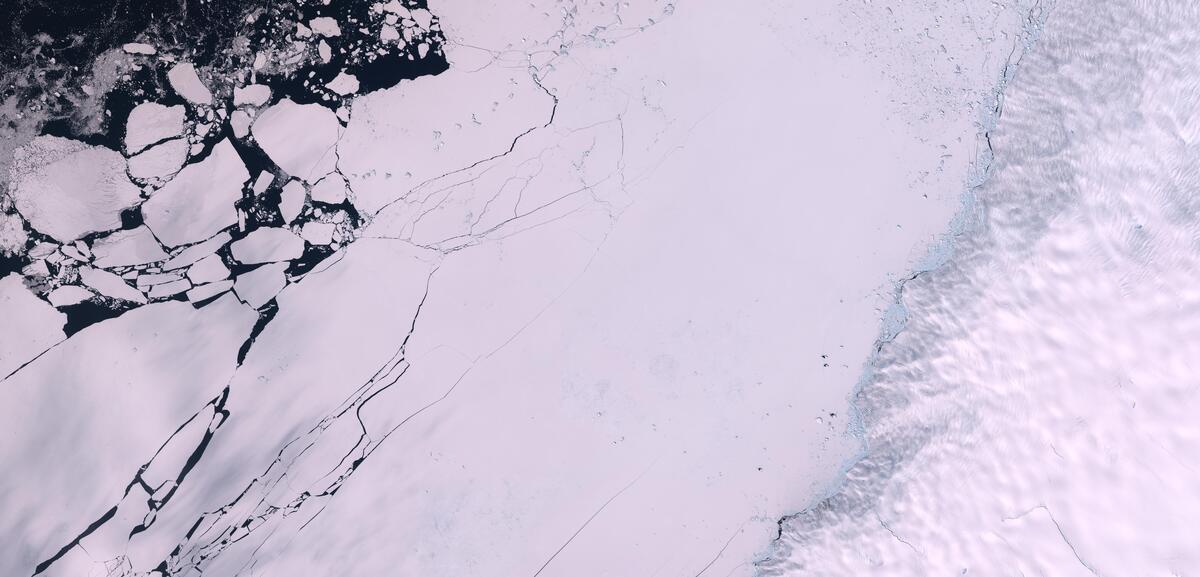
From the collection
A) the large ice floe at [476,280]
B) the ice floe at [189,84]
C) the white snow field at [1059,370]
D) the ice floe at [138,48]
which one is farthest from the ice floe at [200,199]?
the white snow field at [1059,370]

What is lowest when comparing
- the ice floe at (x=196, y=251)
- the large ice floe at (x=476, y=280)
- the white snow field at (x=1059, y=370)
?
the white snow field at (x=1059, y=370)

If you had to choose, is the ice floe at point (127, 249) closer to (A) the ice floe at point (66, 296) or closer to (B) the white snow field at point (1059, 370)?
(A) the ice floe at point (66, 296)

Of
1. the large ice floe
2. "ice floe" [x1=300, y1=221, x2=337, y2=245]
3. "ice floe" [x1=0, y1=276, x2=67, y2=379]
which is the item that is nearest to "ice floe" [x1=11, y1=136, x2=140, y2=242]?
the large ice floe

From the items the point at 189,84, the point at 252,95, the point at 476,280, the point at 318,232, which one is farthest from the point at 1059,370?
the point at 189,84

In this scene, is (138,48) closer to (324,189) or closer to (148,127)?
(148,127)

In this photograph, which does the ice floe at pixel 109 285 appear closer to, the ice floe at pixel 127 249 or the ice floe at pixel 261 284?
the ice floe at pixel 127 249

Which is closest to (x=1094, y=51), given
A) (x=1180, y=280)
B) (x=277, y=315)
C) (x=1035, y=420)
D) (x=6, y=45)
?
(x=1180, y=280)

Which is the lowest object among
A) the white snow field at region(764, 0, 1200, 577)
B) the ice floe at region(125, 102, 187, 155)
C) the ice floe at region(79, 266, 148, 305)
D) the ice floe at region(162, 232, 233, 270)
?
the white snow field at region(764, 0, 1200, 577)

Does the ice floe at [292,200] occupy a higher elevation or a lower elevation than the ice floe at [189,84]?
lower

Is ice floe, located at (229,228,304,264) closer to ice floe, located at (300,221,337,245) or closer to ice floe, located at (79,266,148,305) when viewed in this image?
ice floe, located at (300,221,337,245)
